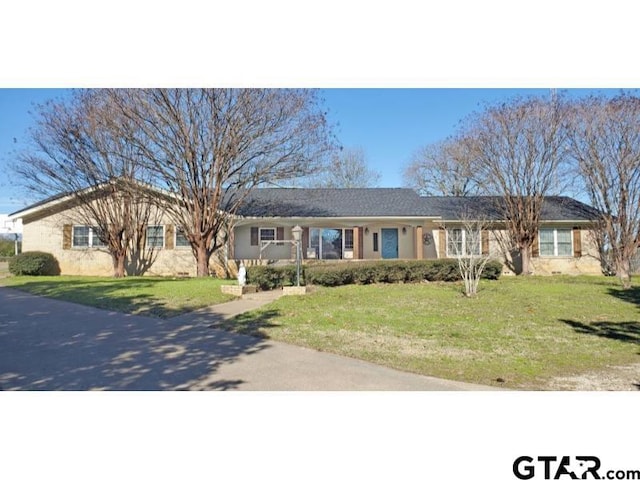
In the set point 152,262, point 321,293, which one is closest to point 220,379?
point 321,293

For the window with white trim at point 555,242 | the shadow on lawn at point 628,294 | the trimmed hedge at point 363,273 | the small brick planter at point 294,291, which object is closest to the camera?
the shadow on lawn at point 628,294

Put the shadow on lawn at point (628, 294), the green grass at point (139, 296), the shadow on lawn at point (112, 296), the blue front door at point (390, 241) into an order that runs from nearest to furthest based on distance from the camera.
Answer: the shadow on lawn at point (112, 296) < the green grass at point (139, 296) < the shadow on lawn at point (628, 294) < the blue front door at point (390, 241)

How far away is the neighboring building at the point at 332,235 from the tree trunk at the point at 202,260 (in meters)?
1.31

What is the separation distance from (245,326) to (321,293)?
176 inches

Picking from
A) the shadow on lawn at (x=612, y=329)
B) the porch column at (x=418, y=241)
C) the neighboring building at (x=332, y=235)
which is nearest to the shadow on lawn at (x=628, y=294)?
the shadow on lawn at (x=612, y=329)

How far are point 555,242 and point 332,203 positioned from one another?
11.4m

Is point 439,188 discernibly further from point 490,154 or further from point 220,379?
point 220,379

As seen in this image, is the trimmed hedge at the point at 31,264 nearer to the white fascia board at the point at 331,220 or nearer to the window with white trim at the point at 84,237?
the window with white trim at the point at 84,237

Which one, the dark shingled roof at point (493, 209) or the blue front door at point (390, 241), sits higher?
the dark shingled roof at point (493, 209)

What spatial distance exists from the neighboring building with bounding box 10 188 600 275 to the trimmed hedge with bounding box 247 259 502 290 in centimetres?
329

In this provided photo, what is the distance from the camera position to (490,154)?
59.7ft

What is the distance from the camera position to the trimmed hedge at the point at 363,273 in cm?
1239

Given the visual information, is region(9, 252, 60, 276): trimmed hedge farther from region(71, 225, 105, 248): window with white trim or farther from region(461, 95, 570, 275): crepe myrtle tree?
region(461, 95, 570, 275): crepe myrtle tree

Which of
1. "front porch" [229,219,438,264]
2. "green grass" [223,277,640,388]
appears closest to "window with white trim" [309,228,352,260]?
"front porch" [229,219,438,264]
